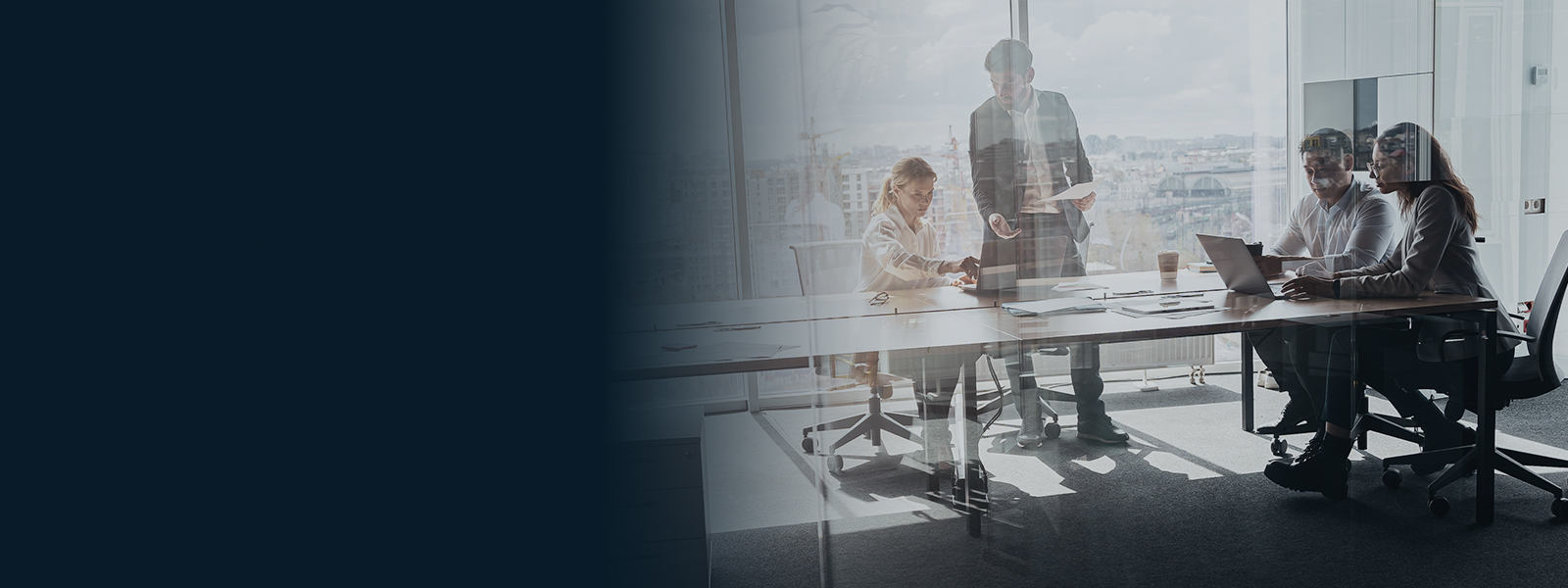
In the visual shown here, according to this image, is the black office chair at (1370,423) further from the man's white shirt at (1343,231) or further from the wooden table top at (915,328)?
the wooden table top at (915,328)

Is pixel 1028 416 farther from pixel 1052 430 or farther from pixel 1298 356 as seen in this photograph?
pixel 1298 356

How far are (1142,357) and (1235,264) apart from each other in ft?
1.39

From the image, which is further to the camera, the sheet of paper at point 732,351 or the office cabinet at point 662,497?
the sheet of paper at point 732,351

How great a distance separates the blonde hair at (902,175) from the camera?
220 cm

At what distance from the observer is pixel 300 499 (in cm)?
63

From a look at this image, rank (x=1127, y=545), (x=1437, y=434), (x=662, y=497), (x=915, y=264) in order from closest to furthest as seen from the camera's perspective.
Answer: (x=662, y=497)
(x=915, y=264)
(x=1127, y=545)
(x=1437, y=434)

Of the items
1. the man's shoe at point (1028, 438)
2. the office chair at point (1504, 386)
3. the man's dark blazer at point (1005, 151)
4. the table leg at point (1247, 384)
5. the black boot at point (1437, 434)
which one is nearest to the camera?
the man's dark blazer at point (1005, 151)

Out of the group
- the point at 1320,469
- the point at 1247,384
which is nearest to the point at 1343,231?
the point at 1247,384

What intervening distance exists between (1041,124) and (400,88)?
5.75ft

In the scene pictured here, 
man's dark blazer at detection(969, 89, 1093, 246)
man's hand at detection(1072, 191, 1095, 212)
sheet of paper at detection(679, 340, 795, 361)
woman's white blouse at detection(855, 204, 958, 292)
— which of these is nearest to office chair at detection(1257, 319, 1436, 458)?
man's hand at detection(1072, 191, 1095, 212)

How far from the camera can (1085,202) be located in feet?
7.40

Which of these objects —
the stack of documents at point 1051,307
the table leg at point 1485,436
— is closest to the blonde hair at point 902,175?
the stack of documents at point 1051,307

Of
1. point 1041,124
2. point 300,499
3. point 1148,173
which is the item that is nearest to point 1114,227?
point 1148,173

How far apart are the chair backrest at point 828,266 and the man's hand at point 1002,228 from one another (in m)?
0.35
